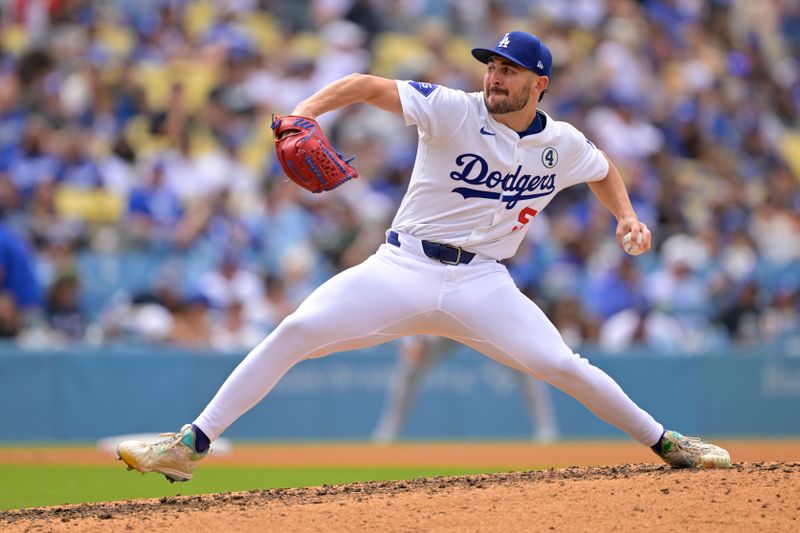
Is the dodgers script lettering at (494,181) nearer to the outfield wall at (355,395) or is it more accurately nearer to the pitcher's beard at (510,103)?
the pitcher's beard at (510,103)

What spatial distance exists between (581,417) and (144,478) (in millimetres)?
5592

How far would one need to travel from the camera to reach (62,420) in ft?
39.8

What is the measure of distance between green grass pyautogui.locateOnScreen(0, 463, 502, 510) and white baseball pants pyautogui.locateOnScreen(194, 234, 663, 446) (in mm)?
2068

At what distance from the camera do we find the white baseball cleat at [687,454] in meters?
6.26

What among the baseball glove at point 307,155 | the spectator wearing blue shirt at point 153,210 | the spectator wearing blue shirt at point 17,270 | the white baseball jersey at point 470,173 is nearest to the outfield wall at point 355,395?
the spectator wearing blue shirt at point 17,270

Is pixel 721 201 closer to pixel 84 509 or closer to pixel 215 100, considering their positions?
pixel 215 100

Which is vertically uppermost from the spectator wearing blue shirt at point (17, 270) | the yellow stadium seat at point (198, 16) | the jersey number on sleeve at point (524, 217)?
the yellow stadium seat at point (198, 16)

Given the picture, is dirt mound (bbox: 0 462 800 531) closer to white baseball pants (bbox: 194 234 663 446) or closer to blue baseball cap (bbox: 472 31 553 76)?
white baseball pants (bbox: 194 234 663 446)

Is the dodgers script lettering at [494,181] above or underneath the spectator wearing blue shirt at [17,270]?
underneath

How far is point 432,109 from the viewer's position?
18.5 feet

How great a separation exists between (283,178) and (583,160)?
746 centimetres

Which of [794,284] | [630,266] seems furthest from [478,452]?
[794,284]

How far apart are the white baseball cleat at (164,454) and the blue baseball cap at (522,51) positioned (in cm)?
211

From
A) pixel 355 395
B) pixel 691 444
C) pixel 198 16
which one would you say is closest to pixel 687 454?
pixel 691 444
